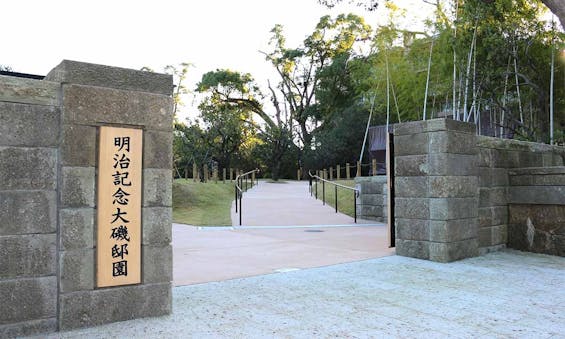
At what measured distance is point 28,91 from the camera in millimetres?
3225

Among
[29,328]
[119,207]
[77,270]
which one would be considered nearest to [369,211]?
[119,207]

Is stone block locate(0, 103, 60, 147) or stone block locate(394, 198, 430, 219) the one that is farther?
stone block locate(394, 198, 430, 219)

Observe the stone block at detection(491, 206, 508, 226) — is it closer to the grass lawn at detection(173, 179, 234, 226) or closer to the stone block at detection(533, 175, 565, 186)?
the stone block at detection(533, 175, 565, 186)

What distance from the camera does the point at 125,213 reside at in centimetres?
358

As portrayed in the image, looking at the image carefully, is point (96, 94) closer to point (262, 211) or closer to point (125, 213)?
point (125, 213)

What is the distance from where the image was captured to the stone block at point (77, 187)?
3307mm

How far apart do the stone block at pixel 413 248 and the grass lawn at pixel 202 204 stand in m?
5.68

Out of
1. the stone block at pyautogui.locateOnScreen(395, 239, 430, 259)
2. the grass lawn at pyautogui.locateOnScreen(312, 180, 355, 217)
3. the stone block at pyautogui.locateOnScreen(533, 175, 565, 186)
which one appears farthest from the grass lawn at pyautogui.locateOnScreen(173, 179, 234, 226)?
the stone block at pyautogui.locateOnScreen(533, 175, 565, 186)

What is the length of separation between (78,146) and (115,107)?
1.41ft

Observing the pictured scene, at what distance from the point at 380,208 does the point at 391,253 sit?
17.8 ft

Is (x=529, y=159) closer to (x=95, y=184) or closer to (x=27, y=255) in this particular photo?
(x=95, y=184)

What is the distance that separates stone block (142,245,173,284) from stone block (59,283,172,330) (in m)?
A: 0.06

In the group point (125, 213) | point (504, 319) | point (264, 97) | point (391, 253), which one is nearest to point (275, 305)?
point (125, 213)

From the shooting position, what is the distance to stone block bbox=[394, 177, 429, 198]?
20.8ft
